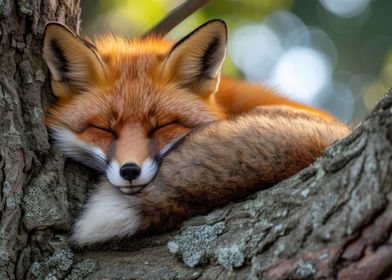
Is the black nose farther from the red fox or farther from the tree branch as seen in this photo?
the tree branch

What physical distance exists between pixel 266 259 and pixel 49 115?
1453 mm

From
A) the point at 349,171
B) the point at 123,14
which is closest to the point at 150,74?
the point at 349,171

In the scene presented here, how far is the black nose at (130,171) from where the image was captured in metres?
2.77

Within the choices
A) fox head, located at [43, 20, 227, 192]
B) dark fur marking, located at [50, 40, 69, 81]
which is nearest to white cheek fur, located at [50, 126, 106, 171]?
fox head, located at [43, 20, 227, 192]

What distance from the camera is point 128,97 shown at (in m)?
3.29

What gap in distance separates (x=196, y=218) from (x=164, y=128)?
0.89 metres

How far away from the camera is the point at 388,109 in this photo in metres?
1.91

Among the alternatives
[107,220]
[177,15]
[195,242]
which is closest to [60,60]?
[177,15]

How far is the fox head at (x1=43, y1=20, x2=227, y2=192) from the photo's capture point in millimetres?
3002

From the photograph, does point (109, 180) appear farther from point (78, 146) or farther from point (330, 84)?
point (330, 84)

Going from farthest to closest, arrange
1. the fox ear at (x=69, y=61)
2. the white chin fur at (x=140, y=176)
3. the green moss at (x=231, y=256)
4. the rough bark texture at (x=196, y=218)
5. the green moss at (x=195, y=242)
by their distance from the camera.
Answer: the fox ear at (x=69, y=61), the white chin fur at (x=140, y=176), the green moss at (x=195, y=242), the green moss at (x=231, y=256), the rough bark texture at (x=196, y=218)

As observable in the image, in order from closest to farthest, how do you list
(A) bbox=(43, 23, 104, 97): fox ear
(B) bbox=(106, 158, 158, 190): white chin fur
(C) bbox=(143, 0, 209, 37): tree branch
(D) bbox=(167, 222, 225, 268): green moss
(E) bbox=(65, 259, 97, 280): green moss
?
(D) bbox=(167, 222, 225, 268): green moss
(E) bbox=(65, 259, 97, 280): green moss
(B) bbox=(106, 158, 158, 190): white chin fur
(A) bbox=(43, 23, 104, 97): fox ear
(C) bbox=(143, 0, 209, 37): tree branch

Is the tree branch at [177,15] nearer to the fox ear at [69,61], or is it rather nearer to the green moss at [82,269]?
the fox ear at [69,61]

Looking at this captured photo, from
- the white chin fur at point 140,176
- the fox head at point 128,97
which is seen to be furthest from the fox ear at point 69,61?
the white chin fur at point 140,176
